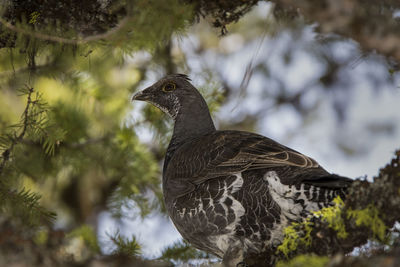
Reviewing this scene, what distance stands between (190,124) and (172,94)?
1.57 ft

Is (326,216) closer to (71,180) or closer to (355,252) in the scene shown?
(355,252)

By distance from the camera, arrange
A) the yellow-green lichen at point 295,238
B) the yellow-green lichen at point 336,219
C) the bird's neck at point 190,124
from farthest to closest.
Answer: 1. the bird's neck at point 190,124
2. the yellow-green lichen at point 295,238
3. the yellow-green lichen at point 336,219

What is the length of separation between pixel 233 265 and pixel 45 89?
Answer: 408 centimetres

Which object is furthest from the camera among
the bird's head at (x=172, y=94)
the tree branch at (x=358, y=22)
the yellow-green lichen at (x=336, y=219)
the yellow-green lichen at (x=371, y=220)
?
the bird's head at (x=172, y=94)

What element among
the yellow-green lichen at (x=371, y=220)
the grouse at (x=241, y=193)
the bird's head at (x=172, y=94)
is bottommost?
the yellow-green lichen at (x=371, y=220)

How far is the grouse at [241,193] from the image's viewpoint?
410cm

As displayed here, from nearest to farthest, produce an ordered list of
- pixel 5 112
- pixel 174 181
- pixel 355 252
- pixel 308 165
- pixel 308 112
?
pixel 355 252 → pixel 308 165 → pixel 174 181 → pixel 5 112 → pixel 308 112

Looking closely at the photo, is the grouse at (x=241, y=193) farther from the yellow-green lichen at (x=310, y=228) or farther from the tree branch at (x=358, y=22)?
the tree branch at (x=358, y=22)

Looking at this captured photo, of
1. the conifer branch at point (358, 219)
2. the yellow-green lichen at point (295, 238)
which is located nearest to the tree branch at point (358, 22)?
the conifer branch at point (358, 219)

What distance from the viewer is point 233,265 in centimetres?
422

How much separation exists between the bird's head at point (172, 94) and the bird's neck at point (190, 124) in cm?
5

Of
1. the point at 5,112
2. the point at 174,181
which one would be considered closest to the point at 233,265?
the point at 174,181

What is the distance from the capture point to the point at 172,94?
5.89 meters

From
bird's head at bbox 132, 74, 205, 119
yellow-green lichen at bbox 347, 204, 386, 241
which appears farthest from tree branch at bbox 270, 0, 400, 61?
bird's head at bbox 132, 74, 205, 119
